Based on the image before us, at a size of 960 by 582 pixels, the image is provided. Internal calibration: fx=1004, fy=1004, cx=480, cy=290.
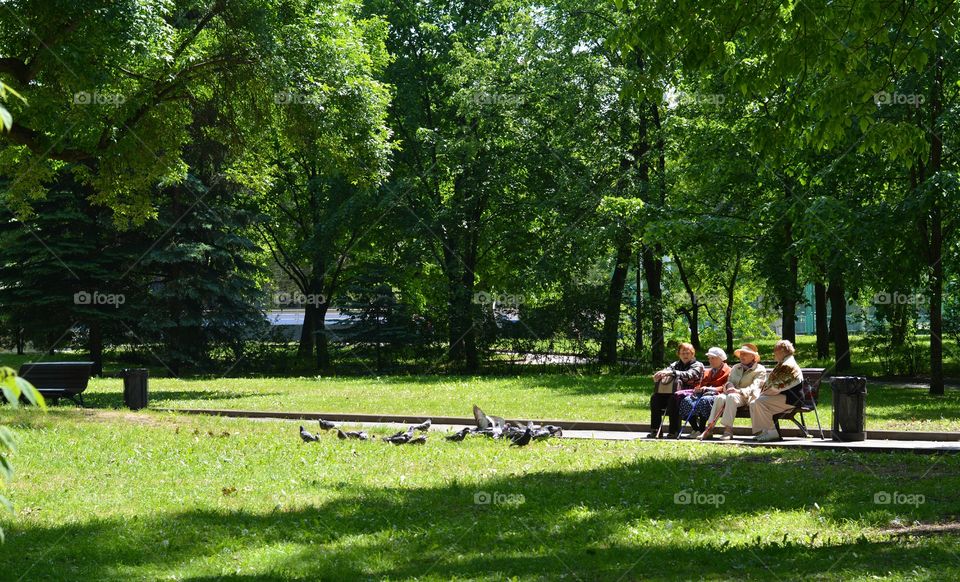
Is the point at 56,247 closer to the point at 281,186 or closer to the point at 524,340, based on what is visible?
the point at 281,186

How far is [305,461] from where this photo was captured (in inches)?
455

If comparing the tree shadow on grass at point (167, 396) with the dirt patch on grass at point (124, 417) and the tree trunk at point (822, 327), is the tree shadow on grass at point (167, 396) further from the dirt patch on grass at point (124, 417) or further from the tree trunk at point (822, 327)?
the tree trunk at point (822, 327)

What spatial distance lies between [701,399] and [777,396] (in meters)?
1.11

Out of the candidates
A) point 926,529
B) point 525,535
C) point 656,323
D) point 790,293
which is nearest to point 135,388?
point 525,535

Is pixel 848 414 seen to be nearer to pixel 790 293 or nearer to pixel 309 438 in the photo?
pixel 309 438

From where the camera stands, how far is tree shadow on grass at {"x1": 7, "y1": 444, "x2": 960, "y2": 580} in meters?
6.71

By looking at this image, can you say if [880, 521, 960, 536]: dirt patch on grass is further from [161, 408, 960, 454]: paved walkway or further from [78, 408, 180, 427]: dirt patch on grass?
[78, 408, 180, 427]: dirt patch on grass

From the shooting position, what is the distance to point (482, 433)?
545 inches

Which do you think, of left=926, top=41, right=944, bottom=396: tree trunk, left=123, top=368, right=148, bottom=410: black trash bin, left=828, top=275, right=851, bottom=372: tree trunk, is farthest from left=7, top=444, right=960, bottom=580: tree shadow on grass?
left=828, top=275, right=851, bottom=372: tree trunk

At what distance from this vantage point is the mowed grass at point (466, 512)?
6.81 m

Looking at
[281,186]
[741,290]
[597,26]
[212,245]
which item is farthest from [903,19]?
[741,290]

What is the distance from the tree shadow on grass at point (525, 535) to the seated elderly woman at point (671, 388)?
361 centimetres

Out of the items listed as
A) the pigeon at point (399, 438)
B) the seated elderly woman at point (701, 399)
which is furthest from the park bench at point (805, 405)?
the pigeon at point (399, 438)

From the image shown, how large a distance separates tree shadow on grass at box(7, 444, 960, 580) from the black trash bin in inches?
379
